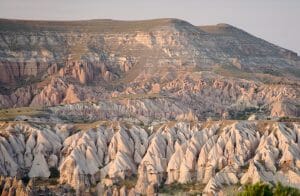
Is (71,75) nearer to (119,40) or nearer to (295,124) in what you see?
(119,40)

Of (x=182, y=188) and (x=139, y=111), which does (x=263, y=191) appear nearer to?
(x=182, y=188)

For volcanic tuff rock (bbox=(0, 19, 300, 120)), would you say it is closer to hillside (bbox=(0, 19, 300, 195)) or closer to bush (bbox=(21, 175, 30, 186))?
hillside (bbox=(0, 19, 300, 195))

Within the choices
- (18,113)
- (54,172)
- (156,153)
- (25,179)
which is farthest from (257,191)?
(18,113)

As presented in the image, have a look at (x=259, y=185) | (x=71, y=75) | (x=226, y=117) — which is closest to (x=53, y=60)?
(x=71, y=75)

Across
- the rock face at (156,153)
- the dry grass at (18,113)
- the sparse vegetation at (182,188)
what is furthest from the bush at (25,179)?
the dry grass at (18,113)

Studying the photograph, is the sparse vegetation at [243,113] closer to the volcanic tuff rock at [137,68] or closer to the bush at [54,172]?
the volcanic tuff rock at [137,68]

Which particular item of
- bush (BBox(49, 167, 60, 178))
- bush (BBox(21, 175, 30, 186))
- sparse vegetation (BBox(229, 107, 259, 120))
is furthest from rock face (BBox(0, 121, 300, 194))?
sparse vegetation (BBox(229, 107, 259, 120))
